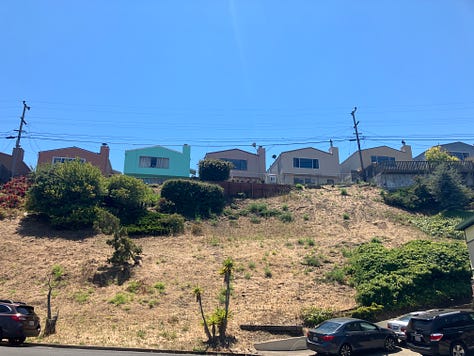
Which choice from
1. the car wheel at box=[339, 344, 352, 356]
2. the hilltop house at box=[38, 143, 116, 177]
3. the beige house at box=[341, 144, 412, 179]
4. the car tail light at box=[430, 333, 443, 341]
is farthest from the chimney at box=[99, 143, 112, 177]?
the car tail light at box=[430, 333, 443, 341]

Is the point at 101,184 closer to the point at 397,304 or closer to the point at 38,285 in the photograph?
the point at 38,285

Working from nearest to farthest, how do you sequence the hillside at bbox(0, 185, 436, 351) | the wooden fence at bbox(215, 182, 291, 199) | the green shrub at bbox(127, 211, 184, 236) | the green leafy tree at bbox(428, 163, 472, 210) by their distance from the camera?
the hillside at bbox(0, 185, 436, 351) → the green shrub at bbox(127, 211, 184, 236) → the green leafy tree at bbox(428, 163, 472, 210) → the wooden fence at bbox(215, 182, 291, 199)

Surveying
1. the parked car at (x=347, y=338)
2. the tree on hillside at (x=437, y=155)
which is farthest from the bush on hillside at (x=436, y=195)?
the parked car at (x=347, y=338)

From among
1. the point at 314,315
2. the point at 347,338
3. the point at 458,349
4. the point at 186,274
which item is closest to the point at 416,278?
the point at 314,315

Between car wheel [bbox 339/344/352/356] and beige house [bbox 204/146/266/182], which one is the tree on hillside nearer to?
beige house [bbox 204/146/266/182]

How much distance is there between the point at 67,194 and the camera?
33.4 meters

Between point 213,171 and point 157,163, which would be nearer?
point 213,171

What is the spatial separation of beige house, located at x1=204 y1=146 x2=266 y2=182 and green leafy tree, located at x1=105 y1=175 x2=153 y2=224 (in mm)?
20939

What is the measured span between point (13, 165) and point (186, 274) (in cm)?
3530

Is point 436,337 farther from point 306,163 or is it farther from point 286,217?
point 306,163

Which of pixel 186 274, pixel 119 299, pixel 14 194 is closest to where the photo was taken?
pixel 119 299

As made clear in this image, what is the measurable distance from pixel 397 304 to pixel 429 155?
137 ft

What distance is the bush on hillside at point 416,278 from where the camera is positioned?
65.3 feet

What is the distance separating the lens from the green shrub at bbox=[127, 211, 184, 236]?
3203cm
